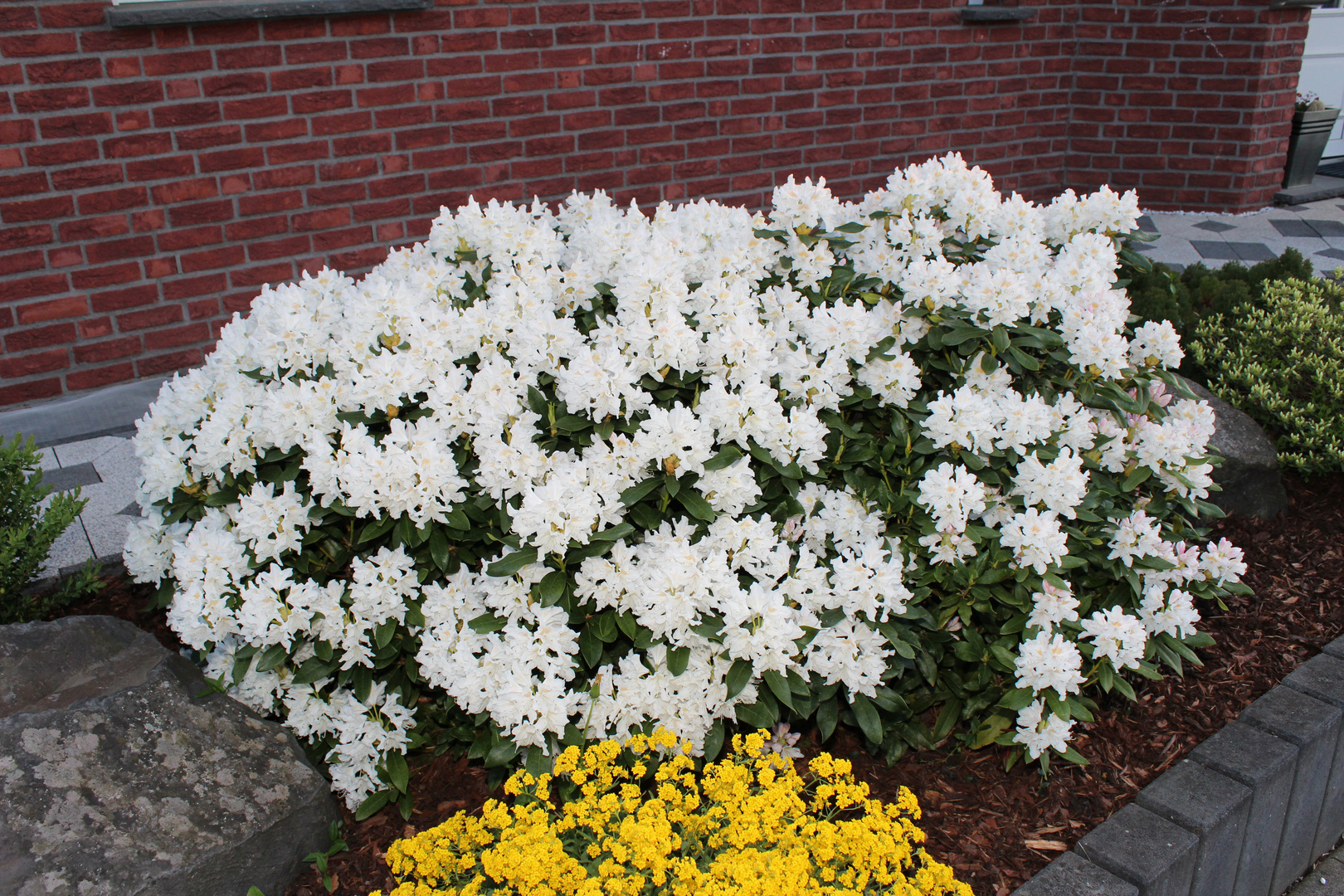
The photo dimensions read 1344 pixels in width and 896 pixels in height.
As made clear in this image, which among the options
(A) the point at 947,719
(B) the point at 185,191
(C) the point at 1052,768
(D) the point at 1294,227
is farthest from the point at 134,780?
(D) the point at 1294,227

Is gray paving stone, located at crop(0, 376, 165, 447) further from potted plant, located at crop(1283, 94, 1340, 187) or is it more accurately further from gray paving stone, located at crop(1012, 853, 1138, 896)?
potted plant, located at crop(1283, 94, 1340, 187)

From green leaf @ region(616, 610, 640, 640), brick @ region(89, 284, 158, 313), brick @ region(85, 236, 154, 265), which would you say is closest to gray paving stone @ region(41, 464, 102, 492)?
brick @ region(89, 284, 158, 313)

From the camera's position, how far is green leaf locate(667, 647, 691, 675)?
223 cm

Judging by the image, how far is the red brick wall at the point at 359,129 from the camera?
412cm

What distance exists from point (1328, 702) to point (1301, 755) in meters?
0.25

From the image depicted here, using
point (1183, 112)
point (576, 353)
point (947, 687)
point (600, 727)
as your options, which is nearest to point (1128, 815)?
point (947, 687)

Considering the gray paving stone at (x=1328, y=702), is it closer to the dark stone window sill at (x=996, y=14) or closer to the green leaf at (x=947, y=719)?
the green leaf at (x=947, y=719)

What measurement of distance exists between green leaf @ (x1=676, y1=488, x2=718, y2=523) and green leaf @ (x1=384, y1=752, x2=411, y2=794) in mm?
872

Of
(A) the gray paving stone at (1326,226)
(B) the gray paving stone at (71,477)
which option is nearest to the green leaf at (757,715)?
(B) the gray paving stone at (71,477)

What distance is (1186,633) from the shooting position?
8.72 ft

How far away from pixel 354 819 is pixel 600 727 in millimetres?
641

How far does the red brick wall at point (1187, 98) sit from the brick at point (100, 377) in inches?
252

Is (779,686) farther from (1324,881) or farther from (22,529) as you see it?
(22,529)

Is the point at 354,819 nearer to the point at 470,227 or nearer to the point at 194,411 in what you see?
the point at 194,411
